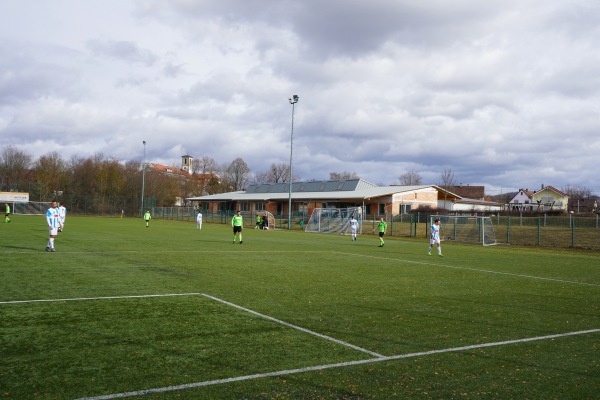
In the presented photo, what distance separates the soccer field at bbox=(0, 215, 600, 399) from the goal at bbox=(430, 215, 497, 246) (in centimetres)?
2070

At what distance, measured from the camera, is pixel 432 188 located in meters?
63.6

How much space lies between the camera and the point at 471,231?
38219mm

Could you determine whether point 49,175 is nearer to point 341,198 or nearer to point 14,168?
point 14,168

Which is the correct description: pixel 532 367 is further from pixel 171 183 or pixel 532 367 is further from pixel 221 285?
pixel 171 183

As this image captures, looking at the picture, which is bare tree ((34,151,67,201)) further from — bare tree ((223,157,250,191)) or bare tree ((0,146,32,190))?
bare tree ((223,157,250,191))

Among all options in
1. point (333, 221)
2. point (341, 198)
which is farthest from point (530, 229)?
point (341, 198)

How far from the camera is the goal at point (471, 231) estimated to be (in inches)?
1373

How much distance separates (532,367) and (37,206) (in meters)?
78.3

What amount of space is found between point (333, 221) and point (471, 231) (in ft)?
43.9

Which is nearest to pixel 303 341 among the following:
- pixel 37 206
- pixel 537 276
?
pixel 537 276

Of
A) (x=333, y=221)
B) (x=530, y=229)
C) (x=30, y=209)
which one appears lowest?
(x=530, y=229)

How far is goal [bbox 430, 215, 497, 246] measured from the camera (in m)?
34.9

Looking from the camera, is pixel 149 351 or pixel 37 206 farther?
pixel 37 206

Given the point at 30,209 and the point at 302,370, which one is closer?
the point at 302,370
